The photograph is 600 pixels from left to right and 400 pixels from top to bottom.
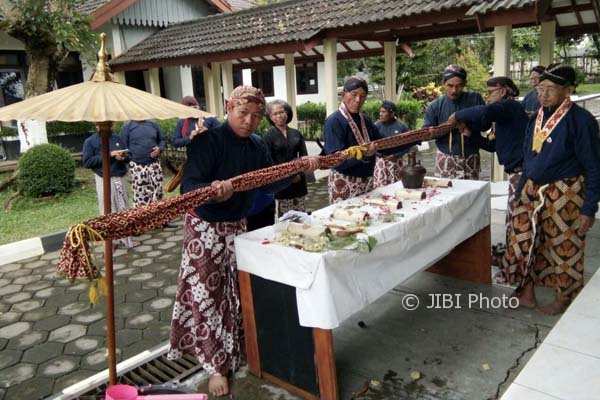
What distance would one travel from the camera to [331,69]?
9.75 m

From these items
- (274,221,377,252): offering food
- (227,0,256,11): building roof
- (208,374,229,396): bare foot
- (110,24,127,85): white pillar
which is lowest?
(208,374,229,396): bare foot

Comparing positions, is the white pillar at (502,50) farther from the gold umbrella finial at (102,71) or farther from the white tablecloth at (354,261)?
the gold umbrella finial at (102,71)

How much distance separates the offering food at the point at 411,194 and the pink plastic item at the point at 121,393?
257 cm

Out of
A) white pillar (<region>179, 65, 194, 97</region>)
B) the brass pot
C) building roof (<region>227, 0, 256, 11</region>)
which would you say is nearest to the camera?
the brass pot

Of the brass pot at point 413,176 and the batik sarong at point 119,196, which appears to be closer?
the brass pot at point 413,176

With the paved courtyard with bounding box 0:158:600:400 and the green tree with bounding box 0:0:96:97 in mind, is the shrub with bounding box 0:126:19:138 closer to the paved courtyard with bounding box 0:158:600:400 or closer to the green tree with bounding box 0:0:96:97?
the green tree with bounding box 0:0:96:97

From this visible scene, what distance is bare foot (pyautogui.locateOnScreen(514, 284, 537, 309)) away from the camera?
13.6ft

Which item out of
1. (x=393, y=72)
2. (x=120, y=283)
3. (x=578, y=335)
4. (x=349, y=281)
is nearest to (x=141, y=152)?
(x=120, y=283)

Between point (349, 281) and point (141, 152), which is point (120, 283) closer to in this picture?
point (141, 152)

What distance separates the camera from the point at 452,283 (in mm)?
4785

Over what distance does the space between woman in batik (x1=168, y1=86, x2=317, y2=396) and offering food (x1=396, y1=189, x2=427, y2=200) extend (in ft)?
4.65

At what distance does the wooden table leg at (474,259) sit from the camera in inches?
183

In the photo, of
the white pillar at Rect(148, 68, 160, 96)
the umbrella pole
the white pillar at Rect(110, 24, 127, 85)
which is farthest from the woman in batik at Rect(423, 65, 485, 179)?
the white pillar at Rect(110, 24, 127, 85)

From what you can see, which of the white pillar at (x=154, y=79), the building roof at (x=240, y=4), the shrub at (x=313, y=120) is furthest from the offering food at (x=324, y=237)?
the building roof at (x=240, y=4)
